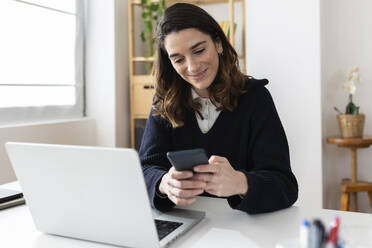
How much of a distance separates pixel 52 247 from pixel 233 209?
0.49 meters

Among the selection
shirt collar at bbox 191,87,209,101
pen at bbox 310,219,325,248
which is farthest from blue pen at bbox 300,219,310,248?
shirt collar at bbox 191,87,209,101

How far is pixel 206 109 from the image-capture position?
145cm

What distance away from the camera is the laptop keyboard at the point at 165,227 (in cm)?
91

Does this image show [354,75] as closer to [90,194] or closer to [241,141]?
[241,141]

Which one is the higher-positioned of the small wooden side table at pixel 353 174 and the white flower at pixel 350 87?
the white flower at pixel 350 87

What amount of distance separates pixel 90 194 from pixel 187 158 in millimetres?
216

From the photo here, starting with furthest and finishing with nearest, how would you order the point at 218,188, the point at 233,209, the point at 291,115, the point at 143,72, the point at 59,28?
the point at 143,72
the point at 59,28
the point at 291,115
the point at 233,209
the point at 218,188

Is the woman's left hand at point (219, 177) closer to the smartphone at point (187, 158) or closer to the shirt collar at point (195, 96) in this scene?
the smartphone at point (187, 158)

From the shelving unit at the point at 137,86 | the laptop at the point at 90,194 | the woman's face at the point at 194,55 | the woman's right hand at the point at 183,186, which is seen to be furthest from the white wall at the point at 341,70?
the laptop at the point at 90,194

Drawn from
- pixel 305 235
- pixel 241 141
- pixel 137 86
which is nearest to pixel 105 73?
pixel 137 86

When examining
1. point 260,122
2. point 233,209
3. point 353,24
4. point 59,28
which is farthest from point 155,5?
point 233,209

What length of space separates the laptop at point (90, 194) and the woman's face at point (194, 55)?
565 mm

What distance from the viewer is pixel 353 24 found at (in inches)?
115

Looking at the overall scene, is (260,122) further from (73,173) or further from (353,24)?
(353,24)
